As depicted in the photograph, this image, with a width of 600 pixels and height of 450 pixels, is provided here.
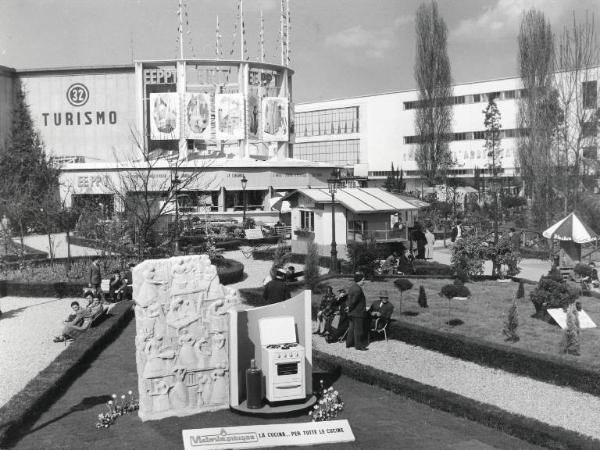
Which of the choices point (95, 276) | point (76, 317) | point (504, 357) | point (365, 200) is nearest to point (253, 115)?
point (365, 200)

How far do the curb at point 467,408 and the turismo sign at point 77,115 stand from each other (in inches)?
2251

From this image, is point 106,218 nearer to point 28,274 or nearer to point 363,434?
point 28,274

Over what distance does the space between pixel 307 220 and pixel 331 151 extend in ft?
152

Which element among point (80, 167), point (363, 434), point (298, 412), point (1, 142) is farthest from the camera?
point (1, 142)

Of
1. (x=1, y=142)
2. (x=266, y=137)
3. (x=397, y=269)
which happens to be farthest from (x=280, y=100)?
(x=397, y=269)

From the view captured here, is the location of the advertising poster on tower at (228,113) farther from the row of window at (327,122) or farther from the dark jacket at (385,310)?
the dark jacket at (385,310)

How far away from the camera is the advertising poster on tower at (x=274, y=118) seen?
62.4m

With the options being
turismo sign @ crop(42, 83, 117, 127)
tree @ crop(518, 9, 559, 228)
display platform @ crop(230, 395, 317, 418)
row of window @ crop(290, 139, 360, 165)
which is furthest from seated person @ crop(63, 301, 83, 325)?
row of window @ crop(290, 139, 360, 165)

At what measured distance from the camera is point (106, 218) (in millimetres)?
34906

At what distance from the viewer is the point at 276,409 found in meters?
11.5

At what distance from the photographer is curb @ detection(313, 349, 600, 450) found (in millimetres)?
9977

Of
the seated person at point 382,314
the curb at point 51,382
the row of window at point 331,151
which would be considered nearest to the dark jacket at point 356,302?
the seated person at point 382,314

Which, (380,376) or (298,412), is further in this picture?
(380,376)

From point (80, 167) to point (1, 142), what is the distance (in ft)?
32.8
